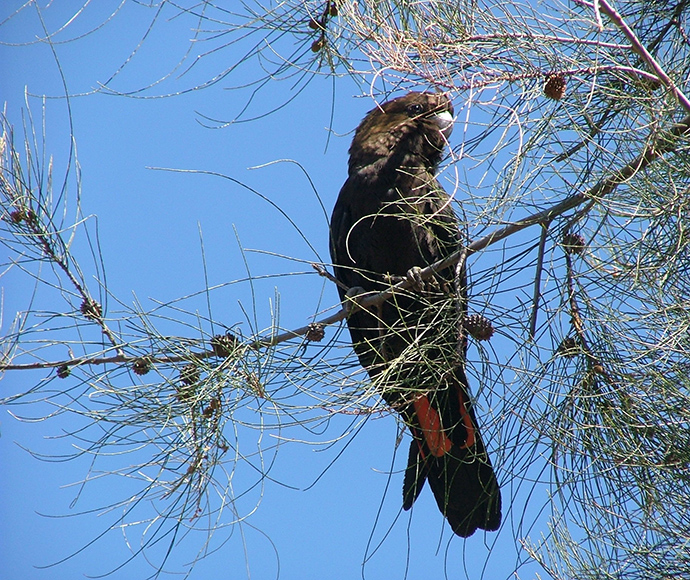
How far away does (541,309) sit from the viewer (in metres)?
1.73

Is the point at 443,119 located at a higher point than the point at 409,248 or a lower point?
higher

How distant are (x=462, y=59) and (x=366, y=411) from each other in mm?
863

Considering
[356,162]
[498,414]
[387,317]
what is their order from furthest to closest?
[356,162] < [387,317] < [498,414]

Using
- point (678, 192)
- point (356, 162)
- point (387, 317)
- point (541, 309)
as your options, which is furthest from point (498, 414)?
point (356, 162)

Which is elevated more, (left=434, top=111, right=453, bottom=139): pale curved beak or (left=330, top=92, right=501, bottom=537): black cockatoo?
(left=434, top=111, right=453, bottom=139): pale curved beak

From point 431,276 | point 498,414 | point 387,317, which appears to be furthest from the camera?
point 387,317

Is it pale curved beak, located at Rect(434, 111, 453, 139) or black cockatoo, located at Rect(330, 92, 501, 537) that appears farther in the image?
pale curved beak, located at Rect(434, 111, 453, 139)

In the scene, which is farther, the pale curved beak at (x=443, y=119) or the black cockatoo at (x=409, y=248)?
the pale curved beak at (x=443, y=119)

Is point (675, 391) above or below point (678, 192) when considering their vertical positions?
below

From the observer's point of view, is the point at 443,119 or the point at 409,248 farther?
the point at 443,119

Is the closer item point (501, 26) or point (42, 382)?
point (501, 26)

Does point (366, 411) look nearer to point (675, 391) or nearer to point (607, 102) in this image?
point (675, 391)

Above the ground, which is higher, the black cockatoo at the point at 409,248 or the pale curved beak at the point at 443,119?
the pale curved beak at the point at 443,119

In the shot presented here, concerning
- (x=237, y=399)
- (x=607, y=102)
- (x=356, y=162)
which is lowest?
(x=237, y=399)
